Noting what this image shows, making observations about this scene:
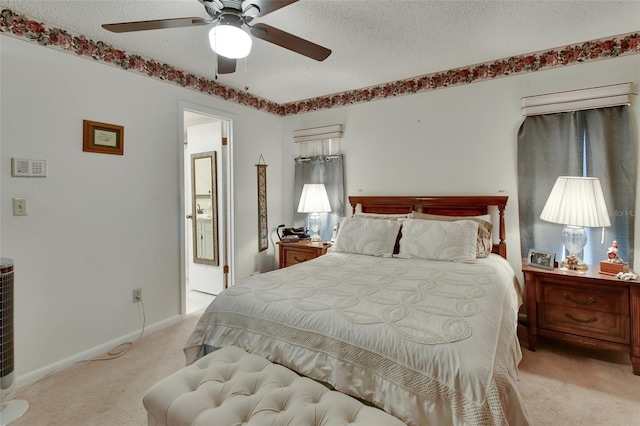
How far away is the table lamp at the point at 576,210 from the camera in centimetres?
225

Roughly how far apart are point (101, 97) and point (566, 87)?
3832 millimetres

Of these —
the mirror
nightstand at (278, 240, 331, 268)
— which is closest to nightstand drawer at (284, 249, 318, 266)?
nightstand at (278, 240, 331, 268)

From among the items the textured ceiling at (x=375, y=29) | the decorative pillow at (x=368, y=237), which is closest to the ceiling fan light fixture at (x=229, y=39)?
the textured ceiling at (x=375, y=29)

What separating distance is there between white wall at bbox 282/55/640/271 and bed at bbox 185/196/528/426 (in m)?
0.68

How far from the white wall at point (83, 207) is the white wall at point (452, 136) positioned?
1870 mm

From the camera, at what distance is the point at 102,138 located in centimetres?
245

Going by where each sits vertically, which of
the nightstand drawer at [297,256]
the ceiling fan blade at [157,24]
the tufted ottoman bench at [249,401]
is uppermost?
the ceiling fan blade at [157,24]

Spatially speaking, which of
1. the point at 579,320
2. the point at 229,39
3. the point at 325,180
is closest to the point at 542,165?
the point at 579,320

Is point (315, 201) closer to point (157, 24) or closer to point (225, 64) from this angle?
point (225, 64)

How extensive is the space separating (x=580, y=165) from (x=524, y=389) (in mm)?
1834

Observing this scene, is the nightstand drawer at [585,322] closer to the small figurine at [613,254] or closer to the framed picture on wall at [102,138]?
the small figurine at [613,254]

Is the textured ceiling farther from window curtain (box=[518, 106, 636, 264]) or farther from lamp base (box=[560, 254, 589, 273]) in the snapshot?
lamp base (box=[560, 254, 589, 273])

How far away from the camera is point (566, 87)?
103 inches

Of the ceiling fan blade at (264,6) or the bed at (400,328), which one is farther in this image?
the ceiling fan blade at (264,6)
